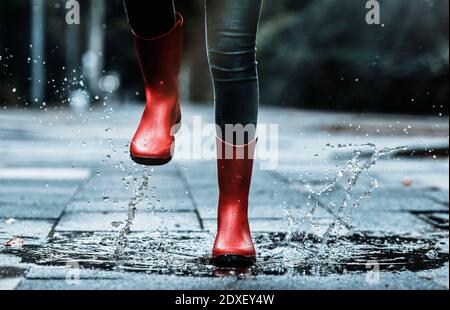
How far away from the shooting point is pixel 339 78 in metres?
26.7

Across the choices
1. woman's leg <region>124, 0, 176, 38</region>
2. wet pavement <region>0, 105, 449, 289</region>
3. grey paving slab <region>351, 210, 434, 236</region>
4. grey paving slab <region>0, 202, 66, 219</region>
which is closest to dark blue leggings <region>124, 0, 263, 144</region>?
woman's leg <region>124, 0, 176, 38</region>

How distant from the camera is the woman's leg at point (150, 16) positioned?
2916mm

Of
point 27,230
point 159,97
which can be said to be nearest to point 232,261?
point 159,97

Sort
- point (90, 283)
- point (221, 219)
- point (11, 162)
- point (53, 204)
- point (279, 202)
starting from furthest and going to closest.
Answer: point (11, 162) → point (279, 202) → point (53, 204) → point (221, 219) → point (90, 283)

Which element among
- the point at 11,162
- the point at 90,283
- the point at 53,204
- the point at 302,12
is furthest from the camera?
the point at 302,12

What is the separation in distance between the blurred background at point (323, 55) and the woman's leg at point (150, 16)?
11005 mm

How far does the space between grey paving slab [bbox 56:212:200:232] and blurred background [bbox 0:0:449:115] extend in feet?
32.6

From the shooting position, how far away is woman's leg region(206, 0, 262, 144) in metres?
2.83

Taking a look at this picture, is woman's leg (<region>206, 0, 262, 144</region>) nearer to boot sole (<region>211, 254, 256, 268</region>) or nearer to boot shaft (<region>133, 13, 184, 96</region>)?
boot shaft (<region>133, 13, 184, 96</region>)

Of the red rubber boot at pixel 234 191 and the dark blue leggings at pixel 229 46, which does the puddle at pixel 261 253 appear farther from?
the dark blue leggings at pixel 229 46

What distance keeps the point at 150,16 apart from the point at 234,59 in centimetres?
30
